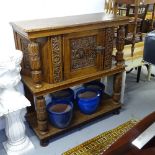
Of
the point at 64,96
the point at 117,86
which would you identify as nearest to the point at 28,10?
the point at 64,96

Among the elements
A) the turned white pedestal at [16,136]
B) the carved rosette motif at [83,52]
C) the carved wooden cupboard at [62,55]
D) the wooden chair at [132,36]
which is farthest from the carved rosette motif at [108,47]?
the turned white pedestal at [16,136]

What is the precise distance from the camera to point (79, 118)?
1.90m

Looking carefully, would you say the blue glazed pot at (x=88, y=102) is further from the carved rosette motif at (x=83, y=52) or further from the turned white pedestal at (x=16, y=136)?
the turned white pedestal at (x=16, y=136)

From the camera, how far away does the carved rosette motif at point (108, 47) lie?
1.74 m

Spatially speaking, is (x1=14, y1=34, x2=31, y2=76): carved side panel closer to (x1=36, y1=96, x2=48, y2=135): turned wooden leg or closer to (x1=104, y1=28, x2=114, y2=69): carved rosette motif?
(x1=36, y1=96, x2=48, y2=135): turned wooden leg

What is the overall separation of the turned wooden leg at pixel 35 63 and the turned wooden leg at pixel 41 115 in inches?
4.8

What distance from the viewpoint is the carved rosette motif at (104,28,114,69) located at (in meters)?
1.74

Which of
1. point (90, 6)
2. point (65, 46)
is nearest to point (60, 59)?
point (65, 46)

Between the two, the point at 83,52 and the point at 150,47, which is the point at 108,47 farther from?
the point at 150,47

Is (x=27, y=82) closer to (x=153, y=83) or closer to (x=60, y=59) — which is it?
(x=60, y=59)

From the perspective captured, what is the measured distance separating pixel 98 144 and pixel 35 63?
0.85m

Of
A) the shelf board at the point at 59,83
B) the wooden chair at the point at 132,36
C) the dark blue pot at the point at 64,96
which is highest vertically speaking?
the wooden chair at the point at 132,36

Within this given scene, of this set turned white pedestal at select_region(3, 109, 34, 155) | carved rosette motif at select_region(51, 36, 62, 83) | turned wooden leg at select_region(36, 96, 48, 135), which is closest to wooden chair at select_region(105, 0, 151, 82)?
carved rosette motif at select_region(51, 36, 62, 83)

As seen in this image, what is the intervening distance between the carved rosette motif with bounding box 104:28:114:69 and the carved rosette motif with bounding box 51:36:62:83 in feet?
1.47
